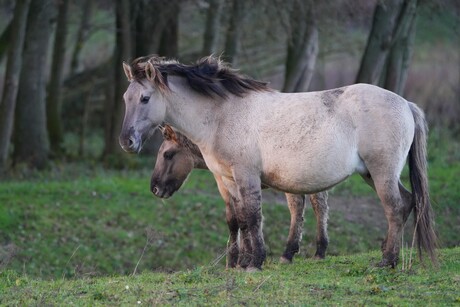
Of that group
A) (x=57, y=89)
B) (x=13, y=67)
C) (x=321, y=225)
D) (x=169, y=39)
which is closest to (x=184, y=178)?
(x=321, y=225)

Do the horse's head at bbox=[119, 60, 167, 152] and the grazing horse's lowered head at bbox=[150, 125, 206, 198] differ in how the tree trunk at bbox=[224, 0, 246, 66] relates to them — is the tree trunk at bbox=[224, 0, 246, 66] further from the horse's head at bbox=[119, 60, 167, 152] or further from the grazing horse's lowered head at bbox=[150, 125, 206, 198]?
the horse's head at bbox=[119, 60, 167, 152]

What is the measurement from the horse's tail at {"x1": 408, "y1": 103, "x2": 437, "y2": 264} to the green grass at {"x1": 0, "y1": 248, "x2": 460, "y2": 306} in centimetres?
27

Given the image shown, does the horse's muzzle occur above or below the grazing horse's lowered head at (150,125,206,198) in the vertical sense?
above

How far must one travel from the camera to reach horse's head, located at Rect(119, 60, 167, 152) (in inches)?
370

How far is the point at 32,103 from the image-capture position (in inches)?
779

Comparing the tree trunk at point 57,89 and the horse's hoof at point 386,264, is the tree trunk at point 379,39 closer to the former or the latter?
the tree trunk at point 57,89

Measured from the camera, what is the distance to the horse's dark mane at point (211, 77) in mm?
9922

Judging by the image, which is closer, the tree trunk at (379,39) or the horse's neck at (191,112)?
the horse's neck at (191,112)

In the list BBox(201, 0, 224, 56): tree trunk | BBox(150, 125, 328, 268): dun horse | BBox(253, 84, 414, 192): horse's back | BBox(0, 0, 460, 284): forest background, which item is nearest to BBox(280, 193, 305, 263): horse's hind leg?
BBox(150, 125, 328, 268): dun horse

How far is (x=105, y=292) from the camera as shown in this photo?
802 cm

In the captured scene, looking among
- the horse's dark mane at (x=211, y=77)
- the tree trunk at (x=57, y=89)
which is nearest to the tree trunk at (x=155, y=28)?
the tree trunk at (x=57, y=89)

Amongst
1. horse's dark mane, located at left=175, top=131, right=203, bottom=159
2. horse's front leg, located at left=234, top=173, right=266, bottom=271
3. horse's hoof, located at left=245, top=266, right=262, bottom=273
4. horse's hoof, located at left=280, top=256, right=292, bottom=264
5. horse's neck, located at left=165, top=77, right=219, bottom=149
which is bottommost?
horse's hoof, located at left=280, top=256, right=292, bottom=264

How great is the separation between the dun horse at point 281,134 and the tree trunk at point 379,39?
8.77 meters

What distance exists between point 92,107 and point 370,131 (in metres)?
20.1
